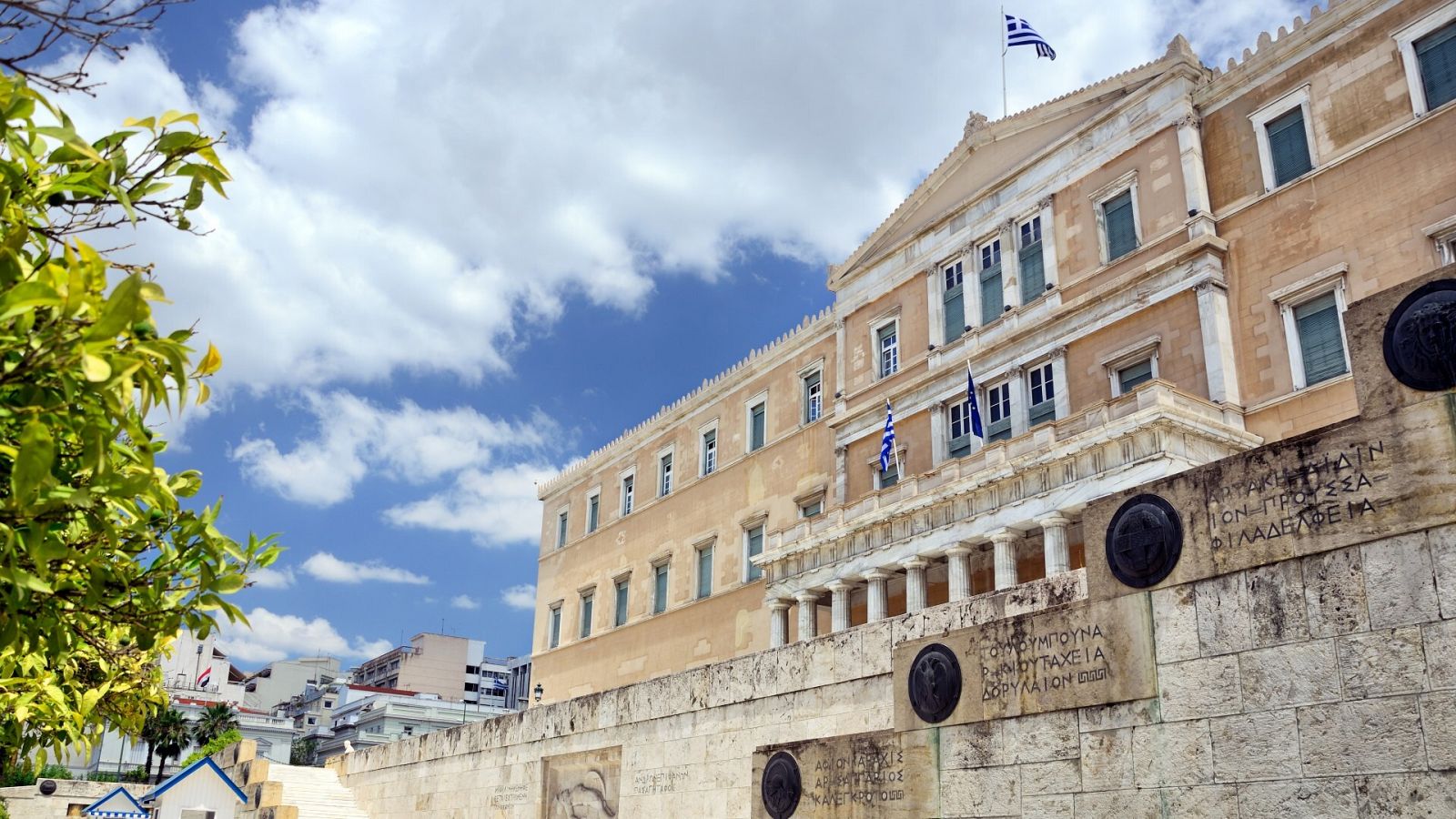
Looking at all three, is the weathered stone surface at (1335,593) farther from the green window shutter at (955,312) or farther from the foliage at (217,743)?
the foliage at (217,743)

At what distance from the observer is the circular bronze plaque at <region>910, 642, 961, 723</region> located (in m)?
9.55

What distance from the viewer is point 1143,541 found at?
8.41 m

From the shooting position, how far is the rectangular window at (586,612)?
42.9 m

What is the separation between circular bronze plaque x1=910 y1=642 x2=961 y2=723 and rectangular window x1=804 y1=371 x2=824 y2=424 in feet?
75.3

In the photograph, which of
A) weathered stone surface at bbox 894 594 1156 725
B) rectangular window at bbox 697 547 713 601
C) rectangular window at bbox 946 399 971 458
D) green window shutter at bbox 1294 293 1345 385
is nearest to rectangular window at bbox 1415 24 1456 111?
green window shutter at bbox 1294 293 1345 385

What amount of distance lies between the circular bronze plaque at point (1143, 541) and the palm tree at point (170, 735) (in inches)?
2070

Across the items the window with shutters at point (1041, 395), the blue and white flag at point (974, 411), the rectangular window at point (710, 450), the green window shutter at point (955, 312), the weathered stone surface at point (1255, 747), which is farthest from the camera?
the rectangular window at point (710, 450)

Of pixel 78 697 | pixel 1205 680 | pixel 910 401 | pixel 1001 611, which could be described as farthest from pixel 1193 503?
pixel 910 401

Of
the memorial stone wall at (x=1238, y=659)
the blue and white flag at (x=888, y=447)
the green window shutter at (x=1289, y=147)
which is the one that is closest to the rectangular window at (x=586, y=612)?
the blue and white flag at (x=888, y=447)

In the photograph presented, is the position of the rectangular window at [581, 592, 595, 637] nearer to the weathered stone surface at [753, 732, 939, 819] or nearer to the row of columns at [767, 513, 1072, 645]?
the row of columns at [767, 513, 1072, 645]

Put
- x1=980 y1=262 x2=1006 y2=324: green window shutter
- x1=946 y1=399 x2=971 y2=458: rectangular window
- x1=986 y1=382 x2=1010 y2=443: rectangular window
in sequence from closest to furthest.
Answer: x1=986 y1=382 x2=1010 y2=443: rectangular window < x1=946 y1=399 x2=971 y2=458: rectangular window < x1=980 y1=262 x2=1006 y2=324: green window shutter

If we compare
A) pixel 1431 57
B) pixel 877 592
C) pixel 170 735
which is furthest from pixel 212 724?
pixel 1431 57

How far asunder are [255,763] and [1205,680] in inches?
1082

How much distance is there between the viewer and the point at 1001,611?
13.0m
